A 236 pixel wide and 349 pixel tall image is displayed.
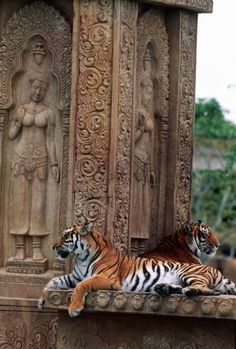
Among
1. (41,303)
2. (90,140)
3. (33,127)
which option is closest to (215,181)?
(33,127)

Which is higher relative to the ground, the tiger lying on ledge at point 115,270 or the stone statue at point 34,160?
the stone statue at point 34,160

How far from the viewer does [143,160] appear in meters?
17.6

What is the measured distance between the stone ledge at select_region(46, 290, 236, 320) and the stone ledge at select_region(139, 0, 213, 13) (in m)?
2.92

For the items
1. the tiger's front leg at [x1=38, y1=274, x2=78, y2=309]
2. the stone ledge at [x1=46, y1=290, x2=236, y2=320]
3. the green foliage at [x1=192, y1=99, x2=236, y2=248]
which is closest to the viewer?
the stone ledge at [x1=46, y1=290, x2=236, y2=320]

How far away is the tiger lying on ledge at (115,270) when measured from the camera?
16.4 metres

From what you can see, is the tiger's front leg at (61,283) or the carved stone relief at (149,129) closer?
the tiger's front leg at (61,283)

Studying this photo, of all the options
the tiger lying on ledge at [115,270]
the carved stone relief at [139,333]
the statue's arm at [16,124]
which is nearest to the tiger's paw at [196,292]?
the tiger lying on ledge at [115,270]

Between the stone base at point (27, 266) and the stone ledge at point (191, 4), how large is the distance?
100 inches

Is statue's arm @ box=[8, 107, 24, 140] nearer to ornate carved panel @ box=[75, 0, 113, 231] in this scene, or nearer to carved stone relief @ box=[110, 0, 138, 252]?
ornate carved panel @ box=[75, 0, 113, 231]

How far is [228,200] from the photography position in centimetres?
3609

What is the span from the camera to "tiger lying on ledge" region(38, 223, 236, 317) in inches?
647

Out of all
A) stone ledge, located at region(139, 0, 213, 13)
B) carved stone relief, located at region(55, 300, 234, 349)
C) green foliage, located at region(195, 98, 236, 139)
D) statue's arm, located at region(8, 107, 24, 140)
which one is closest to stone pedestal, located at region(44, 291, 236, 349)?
carved stone relief, located at region(55, 300, 234, 349)

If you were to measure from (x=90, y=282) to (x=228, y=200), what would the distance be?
65.7 ft

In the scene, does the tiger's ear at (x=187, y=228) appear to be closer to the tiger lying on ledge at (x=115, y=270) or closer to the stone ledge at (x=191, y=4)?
the tiger lying on ledge at (x=115, y=270)
